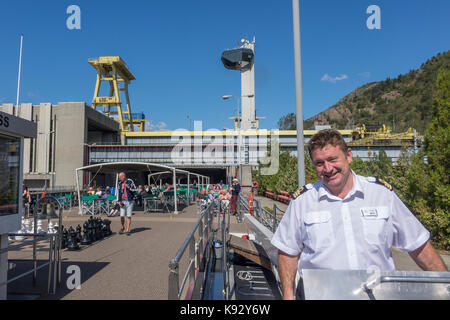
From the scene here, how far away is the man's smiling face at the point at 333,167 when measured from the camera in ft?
6.57

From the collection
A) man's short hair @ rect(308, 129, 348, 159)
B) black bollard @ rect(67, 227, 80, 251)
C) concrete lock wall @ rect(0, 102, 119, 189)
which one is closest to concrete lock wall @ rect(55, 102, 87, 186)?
concrete lock wall @ rect(0, 102, 119, 189)

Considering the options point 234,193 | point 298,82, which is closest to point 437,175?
point 298,82

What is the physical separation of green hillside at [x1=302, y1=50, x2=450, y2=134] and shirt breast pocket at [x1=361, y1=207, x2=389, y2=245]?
10760 cm

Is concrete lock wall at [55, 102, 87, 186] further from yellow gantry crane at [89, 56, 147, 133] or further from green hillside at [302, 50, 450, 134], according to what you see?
green hillside at [302, 50, 450, 134]

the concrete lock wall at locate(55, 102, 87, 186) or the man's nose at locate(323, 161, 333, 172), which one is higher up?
the concrete lock wall at locate(55, 102, 87, 186)

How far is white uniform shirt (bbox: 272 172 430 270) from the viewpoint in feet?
6.14

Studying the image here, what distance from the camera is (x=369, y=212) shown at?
193 centimetres

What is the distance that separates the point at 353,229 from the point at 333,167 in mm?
441

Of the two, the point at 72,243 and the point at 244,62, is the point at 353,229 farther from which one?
the point at 244,62

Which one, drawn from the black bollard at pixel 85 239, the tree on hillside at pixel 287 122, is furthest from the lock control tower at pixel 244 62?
the black bollard at pixel 85 239

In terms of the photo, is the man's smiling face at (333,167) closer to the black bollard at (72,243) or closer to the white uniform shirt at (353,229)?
the white uniform shirt at (353,229)
